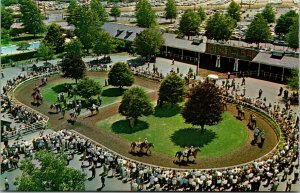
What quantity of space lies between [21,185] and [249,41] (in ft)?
170

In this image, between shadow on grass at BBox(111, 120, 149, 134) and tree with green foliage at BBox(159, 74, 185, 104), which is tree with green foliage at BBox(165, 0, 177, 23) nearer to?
tree with green foliage at BBox(159, 74, 185, 104)

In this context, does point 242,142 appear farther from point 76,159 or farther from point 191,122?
point 76,159

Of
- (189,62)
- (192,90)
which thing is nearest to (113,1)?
(189,62)

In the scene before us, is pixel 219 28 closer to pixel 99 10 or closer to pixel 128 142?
pixel 99 10

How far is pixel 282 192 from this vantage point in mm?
28875

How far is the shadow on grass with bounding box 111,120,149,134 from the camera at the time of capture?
39594 millimetres

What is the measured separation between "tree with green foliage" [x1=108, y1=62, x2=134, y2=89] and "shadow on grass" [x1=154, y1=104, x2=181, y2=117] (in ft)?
17.6

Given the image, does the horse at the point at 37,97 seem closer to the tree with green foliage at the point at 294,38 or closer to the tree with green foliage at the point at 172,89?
the tree with green foliage at the point at 172,89

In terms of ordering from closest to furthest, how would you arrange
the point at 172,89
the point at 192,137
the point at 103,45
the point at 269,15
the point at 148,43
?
1. the point at 192,137
2. the point at 172,89
3. the point at 148,43
4. the point at 103,45
5. the point at 269,15

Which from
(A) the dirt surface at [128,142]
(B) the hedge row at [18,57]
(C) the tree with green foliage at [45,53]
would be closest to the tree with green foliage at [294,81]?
(A) the dirt surface at [128,142]

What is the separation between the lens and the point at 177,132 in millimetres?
39000

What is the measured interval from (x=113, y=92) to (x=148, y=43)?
518 inches

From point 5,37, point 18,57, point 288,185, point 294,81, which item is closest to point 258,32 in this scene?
point 294,81

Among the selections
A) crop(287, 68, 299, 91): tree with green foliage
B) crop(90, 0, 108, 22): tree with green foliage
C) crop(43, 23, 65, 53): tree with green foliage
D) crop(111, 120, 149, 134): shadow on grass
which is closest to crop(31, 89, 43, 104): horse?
crop(111, 120, 149, 134): shadow on grass
